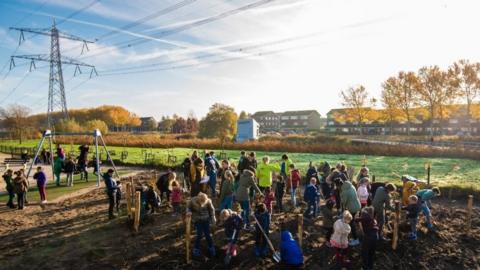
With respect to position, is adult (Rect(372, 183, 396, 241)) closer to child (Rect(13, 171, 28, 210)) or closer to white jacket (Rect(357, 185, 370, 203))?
white jacket (Rect(357, 185, 370, 203))

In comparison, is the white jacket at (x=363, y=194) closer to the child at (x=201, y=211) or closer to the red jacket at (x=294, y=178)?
the red jacket at (x=294, y=178)

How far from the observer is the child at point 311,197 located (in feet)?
37.6

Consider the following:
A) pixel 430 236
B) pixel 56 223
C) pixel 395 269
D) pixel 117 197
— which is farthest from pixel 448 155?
pixel 56 223

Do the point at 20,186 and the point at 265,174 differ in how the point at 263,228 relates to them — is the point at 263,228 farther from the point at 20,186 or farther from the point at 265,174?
the point at 20,186

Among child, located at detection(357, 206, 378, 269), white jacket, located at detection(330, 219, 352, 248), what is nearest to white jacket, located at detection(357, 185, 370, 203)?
child, located at detection(357, 206, 378, 269)

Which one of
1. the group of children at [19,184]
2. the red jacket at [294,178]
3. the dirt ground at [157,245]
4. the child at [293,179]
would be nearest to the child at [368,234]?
the dirt ground at [157,245]

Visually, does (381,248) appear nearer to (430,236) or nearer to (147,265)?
(430,236)

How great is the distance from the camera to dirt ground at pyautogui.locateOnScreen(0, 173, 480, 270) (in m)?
8.82

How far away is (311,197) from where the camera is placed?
38.7 feet

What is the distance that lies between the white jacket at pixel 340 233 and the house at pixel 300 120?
116 m

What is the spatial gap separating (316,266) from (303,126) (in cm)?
12002

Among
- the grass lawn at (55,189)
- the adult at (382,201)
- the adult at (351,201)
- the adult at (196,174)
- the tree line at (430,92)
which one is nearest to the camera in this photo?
the adult at (382,201)

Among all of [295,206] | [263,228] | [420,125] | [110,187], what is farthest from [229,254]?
[420,125]

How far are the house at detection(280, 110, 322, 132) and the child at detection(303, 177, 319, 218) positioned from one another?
368ft
